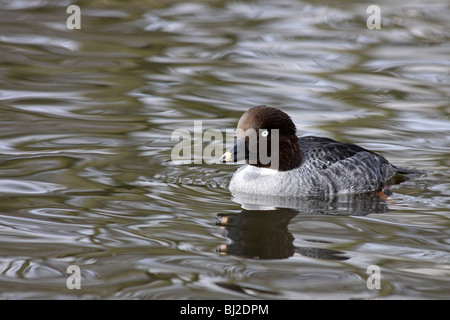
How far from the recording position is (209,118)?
37.9 ft

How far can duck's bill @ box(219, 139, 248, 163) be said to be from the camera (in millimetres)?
8461

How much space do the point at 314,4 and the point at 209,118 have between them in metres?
6.64

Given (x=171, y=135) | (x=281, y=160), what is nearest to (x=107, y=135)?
(x=171, y=135)

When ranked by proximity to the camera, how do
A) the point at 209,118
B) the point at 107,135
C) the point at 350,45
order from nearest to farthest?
→ the point at 107,135 < the point at 209,118 < the point at 350,45

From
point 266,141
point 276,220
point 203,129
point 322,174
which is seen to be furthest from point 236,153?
point 203,129

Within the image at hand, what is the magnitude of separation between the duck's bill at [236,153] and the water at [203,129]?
0.50 meters

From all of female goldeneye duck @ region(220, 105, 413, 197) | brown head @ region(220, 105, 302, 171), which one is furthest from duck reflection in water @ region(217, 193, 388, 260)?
brown head @ region(220, 105, 302, 171)

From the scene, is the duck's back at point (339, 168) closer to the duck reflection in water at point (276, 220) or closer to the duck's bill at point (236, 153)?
the duck reflection in water at point (276, 220)

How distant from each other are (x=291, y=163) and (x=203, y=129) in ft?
7.32

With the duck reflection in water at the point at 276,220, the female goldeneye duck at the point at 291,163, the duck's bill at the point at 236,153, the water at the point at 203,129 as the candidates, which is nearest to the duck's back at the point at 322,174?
the female goldeneye duck at the point at 291,163

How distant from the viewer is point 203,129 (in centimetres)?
1114

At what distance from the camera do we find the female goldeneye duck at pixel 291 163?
8.77 meters

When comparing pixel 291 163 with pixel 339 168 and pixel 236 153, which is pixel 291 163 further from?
pixel 236 153

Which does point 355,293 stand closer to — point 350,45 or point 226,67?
point 226,67
